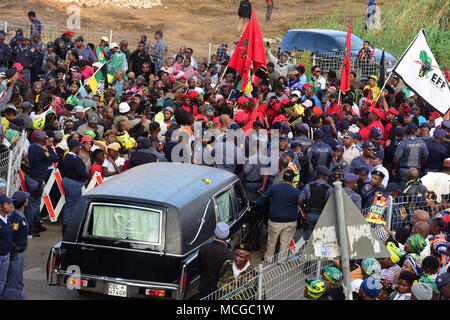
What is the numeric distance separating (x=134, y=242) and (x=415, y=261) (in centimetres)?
357

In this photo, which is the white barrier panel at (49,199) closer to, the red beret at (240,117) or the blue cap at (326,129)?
the red beret at (240,117)

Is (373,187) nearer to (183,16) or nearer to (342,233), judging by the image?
(342,233)

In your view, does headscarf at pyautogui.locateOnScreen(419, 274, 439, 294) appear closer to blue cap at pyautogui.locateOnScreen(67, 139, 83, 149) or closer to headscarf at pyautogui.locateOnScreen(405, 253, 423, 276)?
headscarf at pyautogui.locateOnScreen(405, 253, 423, 276)

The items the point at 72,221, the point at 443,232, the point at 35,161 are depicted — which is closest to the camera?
the point at 72,221

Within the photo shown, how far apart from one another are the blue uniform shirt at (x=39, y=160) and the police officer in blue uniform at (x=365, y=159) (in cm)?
526

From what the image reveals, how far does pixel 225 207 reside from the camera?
35.5 ft

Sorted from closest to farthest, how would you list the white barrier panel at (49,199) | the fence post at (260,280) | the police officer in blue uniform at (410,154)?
the fence post at (260,280) < the white barrier panel at (49,199) < the police officer in blue uniform at (410,154)

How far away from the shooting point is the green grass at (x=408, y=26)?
82.3ft

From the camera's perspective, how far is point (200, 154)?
1319 centimetres

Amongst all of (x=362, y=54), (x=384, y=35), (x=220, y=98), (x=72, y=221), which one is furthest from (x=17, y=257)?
(x=384, y=35)

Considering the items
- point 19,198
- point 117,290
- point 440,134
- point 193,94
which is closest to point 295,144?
point 440,134

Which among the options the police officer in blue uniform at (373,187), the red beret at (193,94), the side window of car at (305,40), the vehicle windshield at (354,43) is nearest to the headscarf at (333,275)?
the police officer in blue uniform at (373,187)

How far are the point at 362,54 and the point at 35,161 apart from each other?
36.0 ft
